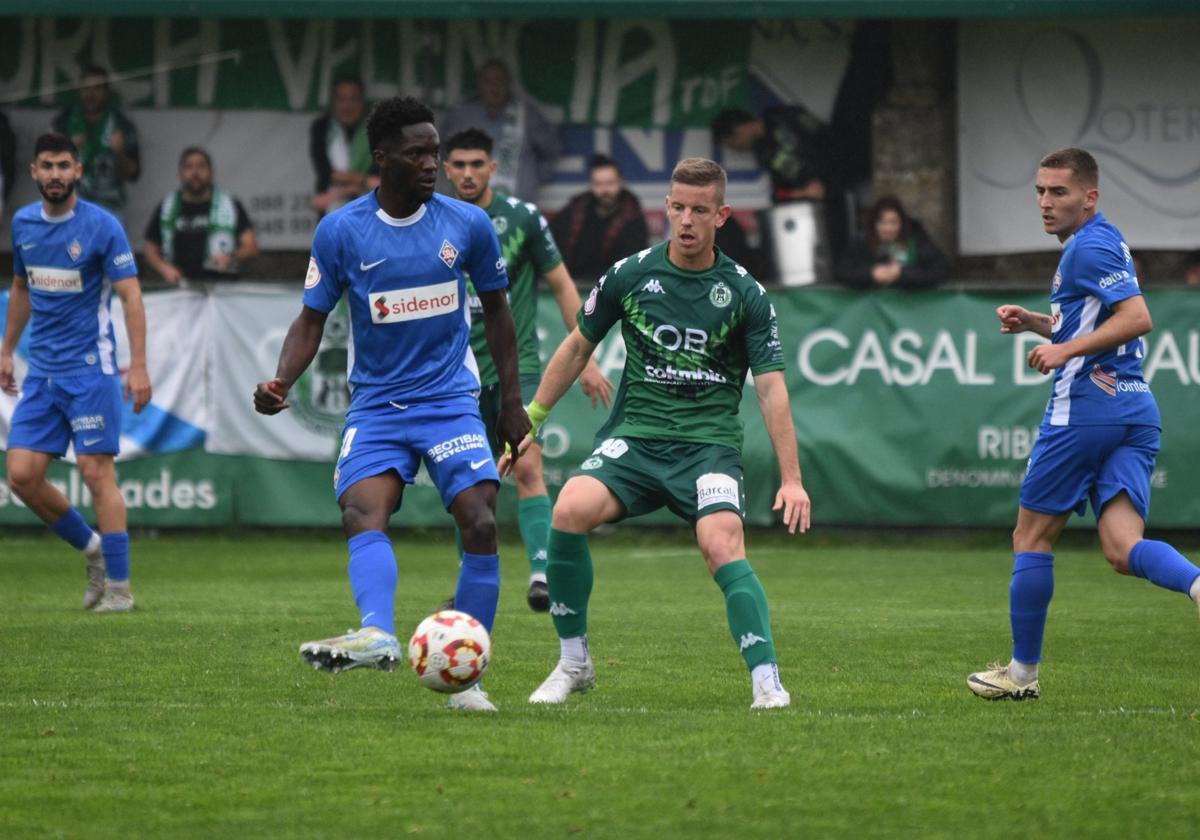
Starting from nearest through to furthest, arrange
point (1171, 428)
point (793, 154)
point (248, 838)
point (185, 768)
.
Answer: point (248, 838) → point (185, 768) → point (1171, 428) → point (793, 154)

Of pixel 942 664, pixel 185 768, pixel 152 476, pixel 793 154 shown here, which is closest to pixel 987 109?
pixel 793 154

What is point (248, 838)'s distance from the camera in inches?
194

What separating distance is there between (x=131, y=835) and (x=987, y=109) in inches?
555

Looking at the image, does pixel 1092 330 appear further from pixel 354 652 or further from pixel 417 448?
pixel 354 652

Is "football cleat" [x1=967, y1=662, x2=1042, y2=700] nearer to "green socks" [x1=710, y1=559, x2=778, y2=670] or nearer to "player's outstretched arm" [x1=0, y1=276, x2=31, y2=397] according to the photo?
"green socks" [x1=710, y1=559, x2=778, y2=670]

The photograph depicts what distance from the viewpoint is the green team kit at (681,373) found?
723 centimetres

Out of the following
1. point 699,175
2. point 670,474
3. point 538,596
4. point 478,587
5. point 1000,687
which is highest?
point 699,175

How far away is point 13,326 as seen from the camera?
11297 mm

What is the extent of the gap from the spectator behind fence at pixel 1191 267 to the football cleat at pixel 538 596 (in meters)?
7.46

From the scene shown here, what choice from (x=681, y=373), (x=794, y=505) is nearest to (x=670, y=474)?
(x=681, y=373)

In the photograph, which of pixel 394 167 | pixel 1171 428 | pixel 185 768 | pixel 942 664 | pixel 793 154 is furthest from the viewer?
pixel 793 154

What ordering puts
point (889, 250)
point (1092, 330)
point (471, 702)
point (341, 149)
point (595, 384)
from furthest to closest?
1. point (341, 149)
2. point (889, 250)
3. point (595, 384)
4. point (1092, 330)
5. point (471, 702)

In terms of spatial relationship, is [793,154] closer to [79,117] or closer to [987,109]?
[987,109]

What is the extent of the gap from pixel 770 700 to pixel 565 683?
797 mm
